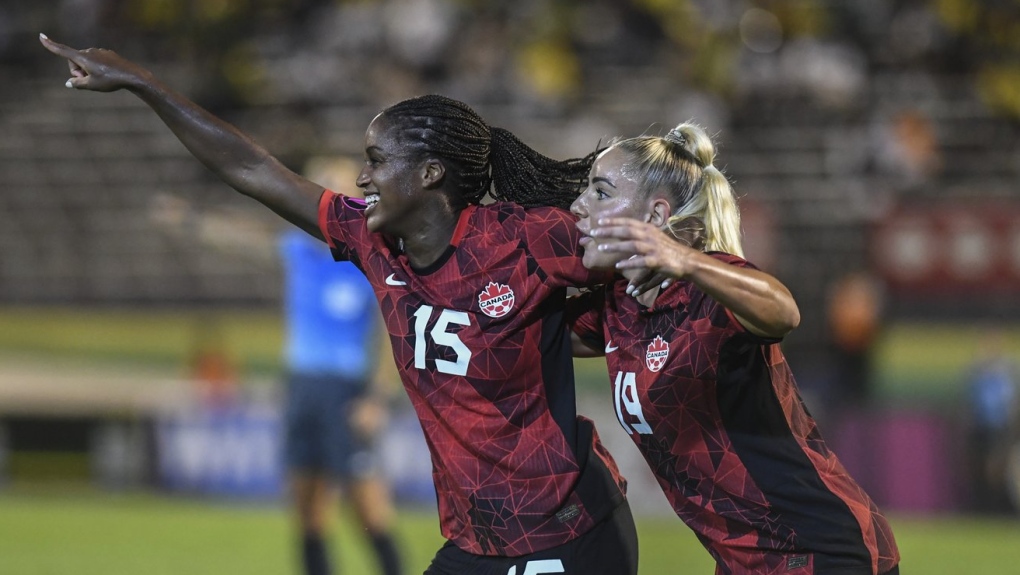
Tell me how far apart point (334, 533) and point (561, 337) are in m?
6.85

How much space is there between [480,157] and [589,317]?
574 millimetres

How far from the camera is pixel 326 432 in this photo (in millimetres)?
6844

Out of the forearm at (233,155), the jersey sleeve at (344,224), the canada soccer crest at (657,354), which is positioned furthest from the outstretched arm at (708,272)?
the forearm at (233,155)

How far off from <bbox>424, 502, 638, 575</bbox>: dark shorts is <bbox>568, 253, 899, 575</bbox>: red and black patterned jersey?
1.08ft

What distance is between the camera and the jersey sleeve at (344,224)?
3809 mm

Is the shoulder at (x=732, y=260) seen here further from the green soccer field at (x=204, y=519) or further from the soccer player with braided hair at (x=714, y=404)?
the green soccer field at (x=204, y=519)

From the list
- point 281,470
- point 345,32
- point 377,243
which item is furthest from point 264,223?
point 377,243

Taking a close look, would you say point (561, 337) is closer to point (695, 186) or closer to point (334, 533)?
point (695, 186)

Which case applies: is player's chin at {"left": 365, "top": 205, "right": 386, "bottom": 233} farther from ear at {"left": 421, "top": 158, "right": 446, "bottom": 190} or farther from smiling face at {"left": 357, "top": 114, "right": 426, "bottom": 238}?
ear at {"left": 421, "top": 158, "right": 446, "bottom": 190}

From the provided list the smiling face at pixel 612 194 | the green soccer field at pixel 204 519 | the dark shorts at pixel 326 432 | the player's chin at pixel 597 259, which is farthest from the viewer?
the green soccer field at pixel 204 519

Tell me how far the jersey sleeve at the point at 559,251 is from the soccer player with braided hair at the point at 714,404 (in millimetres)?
58

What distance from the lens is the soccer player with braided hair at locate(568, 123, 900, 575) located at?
3.30 meters

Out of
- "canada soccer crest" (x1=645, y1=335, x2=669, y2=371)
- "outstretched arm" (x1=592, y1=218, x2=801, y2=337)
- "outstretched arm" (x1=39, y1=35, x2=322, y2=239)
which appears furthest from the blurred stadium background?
"outstretched arm" (x1=592, y1=218, x2=801, y2=337)

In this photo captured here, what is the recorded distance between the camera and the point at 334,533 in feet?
33.2
